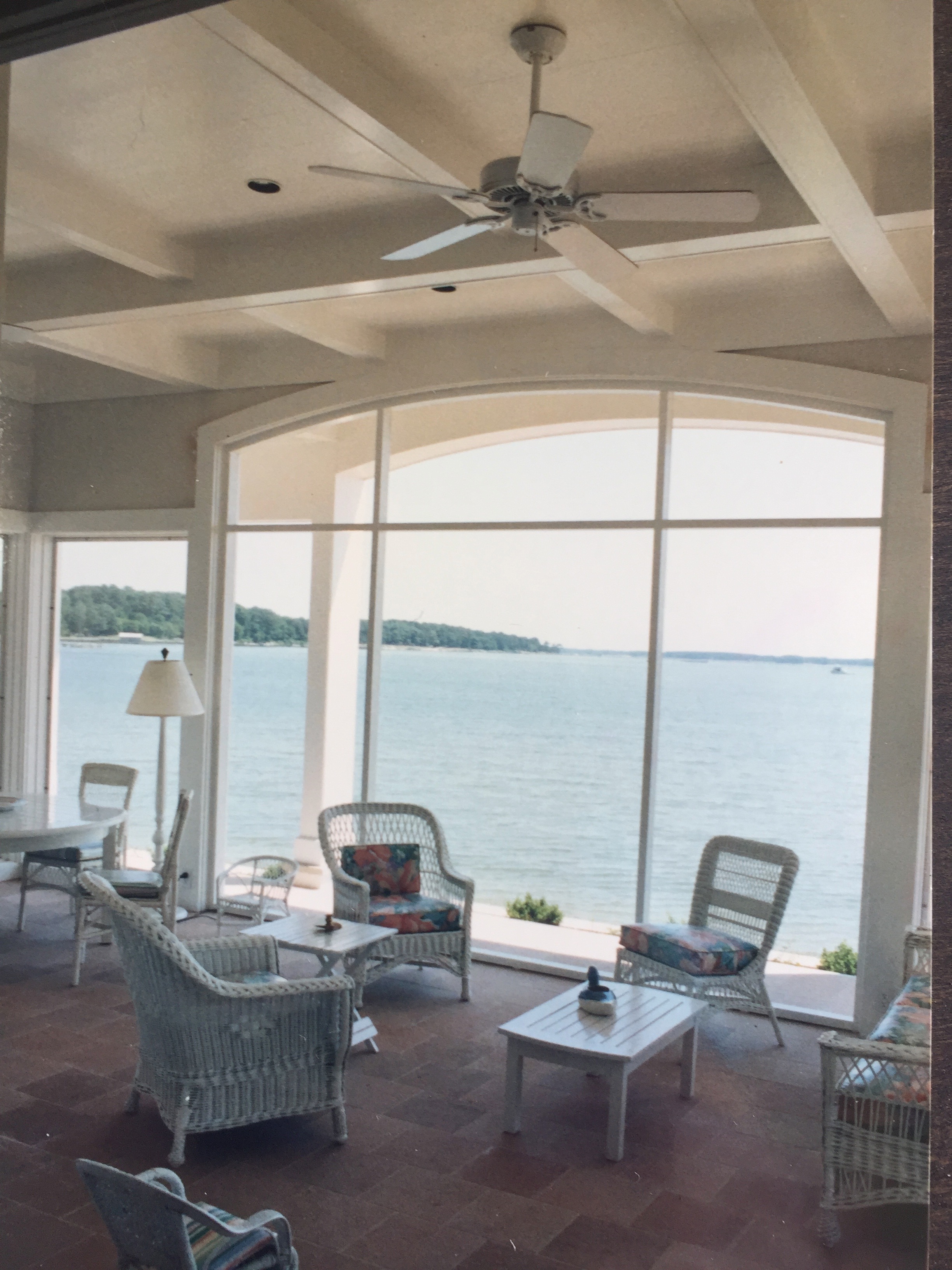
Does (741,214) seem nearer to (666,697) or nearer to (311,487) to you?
(311,487)

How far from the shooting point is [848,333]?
4758 mm

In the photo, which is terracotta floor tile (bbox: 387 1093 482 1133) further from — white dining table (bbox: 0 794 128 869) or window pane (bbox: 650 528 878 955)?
window pane (bbox: 650 528 878 955)

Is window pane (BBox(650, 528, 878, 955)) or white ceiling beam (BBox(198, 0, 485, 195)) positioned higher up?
white ceiling beam (BBox(198, 0, 485, 195))

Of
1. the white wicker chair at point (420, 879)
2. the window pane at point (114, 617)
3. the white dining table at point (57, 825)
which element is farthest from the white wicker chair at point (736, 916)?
the window pane at point (114, 617)

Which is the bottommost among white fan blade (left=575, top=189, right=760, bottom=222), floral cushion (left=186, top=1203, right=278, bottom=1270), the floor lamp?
floral cushion (left=186, top=1203, right=278, bottom=1270)

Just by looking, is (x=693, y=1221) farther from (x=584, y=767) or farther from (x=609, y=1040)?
(x=584, y=767)

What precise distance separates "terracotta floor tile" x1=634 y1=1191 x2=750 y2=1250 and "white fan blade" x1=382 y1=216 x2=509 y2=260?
2777 millimetres

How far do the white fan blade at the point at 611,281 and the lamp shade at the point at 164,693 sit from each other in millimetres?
2897

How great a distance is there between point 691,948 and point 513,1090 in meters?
1.20

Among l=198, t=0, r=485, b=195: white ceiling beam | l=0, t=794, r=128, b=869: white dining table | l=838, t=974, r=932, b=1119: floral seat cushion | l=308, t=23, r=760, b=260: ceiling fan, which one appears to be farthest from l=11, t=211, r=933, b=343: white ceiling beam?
l=838, t=974, r=932, b=1119: floral seat cushion

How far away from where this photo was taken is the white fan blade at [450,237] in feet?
10.4

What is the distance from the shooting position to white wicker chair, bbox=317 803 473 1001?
15.8 ft

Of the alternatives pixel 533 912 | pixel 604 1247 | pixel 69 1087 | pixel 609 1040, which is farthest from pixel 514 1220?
pixel 533 912

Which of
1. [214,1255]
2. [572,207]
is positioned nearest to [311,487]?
[572,207]
